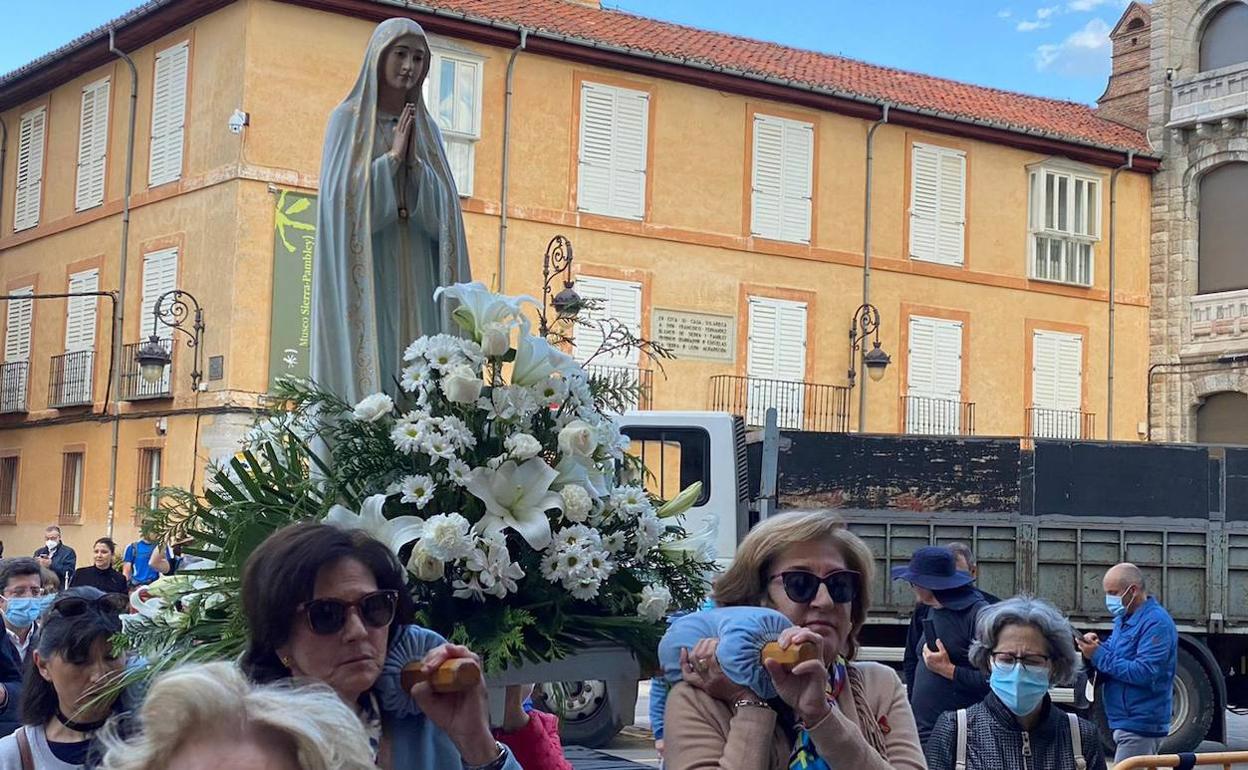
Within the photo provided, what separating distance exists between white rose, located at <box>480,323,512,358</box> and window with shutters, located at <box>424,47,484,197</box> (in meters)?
22.0

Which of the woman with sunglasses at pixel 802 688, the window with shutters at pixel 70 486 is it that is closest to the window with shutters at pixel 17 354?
the window with shutters at pixel 70 486

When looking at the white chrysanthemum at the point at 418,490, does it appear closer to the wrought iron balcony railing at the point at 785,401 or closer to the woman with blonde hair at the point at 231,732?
the woman with blonde hair at the point at 231,732

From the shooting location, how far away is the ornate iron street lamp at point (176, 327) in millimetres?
23422

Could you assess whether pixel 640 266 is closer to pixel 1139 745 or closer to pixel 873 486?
pixel 873 486

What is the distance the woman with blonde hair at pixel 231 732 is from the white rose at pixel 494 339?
1897 millimetres

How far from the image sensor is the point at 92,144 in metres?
28.4

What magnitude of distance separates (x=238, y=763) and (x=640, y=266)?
25562mm

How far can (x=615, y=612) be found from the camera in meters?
3.62

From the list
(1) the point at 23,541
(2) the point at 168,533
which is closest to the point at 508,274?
(1) the point at 23,541

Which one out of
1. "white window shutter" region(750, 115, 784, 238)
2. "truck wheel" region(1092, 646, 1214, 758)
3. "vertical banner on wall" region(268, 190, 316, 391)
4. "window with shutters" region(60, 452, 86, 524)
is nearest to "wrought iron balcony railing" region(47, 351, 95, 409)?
"window with shutters" region(60, 452, 86, 524)

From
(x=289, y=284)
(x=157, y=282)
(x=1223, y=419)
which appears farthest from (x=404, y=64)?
(x=1223, y=419)

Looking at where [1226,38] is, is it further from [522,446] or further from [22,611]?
[522,446]

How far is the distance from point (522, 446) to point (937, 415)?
26805mm

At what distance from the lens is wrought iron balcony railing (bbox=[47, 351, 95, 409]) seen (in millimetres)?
27516
